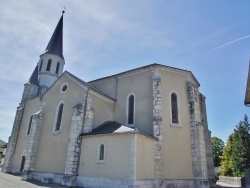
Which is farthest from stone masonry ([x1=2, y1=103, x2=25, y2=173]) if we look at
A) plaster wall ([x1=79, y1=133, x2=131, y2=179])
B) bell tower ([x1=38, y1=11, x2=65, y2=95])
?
plaster wall ([x1=79, y1=133, x2=131, y2=179])

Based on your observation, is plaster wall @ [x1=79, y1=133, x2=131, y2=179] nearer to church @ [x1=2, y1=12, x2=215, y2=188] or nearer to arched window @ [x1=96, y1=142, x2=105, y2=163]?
church @ [x1=2, y1=12, x2=215, y2=188]

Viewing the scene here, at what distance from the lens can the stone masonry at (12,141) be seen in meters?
21.4

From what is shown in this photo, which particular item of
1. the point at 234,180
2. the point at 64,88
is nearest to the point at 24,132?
the point at 64,88

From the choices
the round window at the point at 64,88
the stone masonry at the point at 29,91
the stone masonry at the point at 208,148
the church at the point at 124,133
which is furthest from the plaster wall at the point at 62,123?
the stone masonry at the point at 208,148

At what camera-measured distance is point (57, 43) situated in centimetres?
2814

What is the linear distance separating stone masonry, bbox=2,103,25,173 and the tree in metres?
41.8

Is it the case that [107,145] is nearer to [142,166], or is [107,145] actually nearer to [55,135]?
[142,166]

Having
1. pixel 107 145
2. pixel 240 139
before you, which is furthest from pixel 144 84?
pixel 240 139

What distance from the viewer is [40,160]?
54.0 feet

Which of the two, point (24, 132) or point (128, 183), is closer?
point (128, 183)

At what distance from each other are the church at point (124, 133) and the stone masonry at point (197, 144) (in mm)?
62

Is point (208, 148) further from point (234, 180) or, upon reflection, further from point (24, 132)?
point (24, 132)

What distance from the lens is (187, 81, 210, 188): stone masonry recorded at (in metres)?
13.8

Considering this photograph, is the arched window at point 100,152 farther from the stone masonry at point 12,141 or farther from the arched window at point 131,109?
the stone masonry at point 12,141
